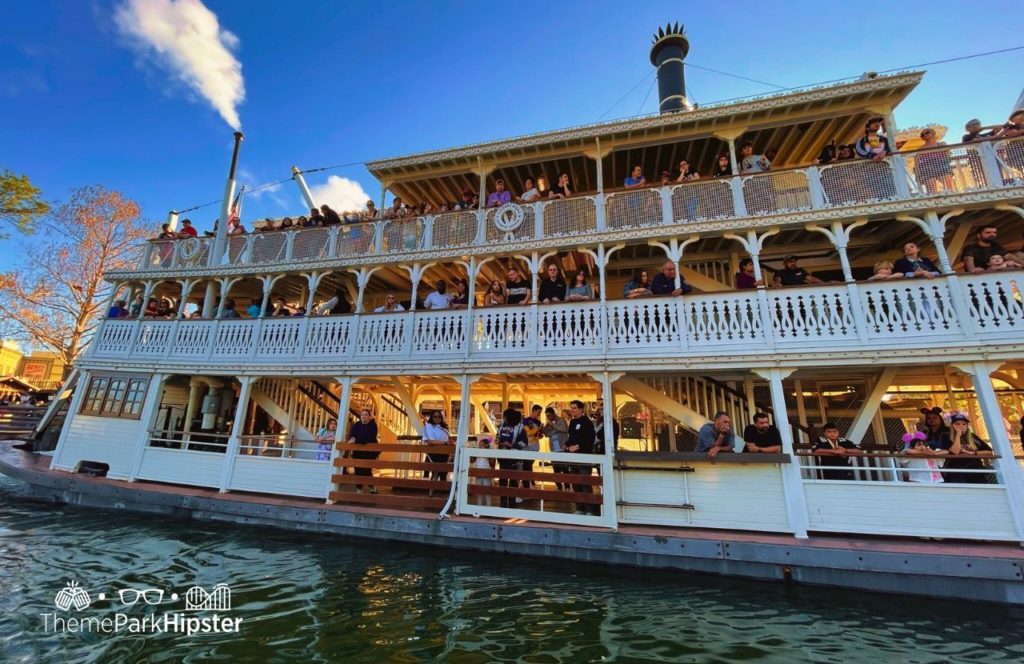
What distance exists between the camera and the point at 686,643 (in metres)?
4.61

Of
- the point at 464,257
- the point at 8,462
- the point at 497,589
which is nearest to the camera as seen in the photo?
the point at 497,589

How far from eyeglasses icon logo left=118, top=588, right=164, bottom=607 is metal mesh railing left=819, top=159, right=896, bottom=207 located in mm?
12834

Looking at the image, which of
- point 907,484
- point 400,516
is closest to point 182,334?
point 400,516

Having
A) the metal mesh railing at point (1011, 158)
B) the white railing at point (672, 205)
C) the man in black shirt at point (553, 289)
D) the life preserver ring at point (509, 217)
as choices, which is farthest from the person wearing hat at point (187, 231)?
the metal mesh railing at point (1011, 158)

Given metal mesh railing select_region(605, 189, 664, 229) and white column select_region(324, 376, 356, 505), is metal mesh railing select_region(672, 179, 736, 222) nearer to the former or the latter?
metal mesh railing select_region(605, 189, 664, 229)

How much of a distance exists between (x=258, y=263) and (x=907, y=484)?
15.4 m

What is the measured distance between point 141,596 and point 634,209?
34.8ft

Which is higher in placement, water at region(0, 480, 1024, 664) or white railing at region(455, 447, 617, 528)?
white railing at region(455, 447, 617, 528)

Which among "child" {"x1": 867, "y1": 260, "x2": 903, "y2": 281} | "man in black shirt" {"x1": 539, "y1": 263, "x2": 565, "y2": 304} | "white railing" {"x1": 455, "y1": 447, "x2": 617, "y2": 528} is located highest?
"man in black shirt" {"x1": 539, "y1": 263, "x2": 565, "y2": 304}

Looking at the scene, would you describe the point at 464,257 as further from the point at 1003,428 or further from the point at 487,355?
the point at 1003,428

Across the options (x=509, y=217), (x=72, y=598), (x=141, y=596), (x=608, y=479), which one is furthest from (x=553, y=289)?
(x=72, y=598)

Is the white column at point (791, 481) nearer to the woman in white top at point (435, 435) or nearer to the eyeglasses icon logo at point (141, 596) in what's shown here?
the woman in white top at point (435, 435)

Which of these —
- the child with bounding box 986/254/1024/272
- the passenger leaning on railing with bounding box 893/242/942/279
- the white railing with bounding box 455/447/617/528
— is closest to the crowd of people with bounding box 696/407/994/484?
the white railing with bounding box 455/447/617/528

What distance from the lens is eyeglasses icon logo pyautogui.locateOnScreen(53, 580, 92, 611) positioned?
17.0ft
